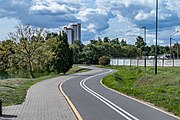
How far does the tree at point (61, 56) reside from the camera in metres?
69.6

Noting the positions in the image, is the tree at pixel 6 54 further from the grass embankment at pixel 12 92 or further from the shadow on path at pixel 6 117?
the shadow on path at pixel 6 117

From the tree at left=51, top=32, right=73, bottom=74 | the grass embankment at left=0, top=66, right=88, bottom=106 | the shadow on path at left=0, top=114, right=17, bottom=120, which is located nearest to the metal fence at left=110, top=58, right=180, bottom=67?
the tree at left=51, top=32, right=73, bottom=74

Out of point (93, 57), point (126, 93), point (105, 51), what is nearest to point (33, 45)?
point (126, 93)

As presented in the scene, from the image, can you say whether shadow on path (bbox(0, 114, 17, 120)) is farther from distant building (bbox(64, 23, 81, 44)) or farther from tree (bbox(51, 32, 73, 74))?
distant building (bbox(64, 23, 81, 44))

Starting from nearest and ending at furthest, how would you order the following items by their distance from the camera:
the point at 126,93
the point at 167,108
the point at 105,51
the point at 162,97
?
the point at 167,108 → the point at 162,97 → the point at 126,93 → the point at 105,51

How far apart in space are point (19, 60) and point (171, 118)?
4939cm

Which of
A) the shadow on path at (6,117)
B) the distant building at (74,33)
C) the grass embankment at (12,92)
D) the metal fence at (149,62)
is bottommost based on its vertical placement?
the grass embankment at (12,92)

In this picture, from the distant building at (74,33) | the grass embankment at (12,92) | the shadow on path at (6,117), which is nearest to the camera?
the shadow on path at (6,117)

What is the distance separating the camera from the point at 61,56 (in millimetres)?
69688

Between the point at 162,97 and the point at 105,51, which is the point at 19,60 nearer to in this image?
the point at 162,97

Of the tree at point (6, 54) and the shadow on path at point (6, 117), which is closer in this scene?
the shadow on path at point (6, 117)

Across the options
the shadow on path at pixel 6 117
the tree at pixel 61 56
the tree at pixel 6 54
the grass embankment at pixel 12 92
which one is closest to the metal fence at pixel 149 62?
the tree at pixel 61 56

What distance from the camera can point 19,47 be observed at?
195 ft

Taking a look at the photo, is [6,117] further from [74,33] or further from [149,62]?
[74,33]
